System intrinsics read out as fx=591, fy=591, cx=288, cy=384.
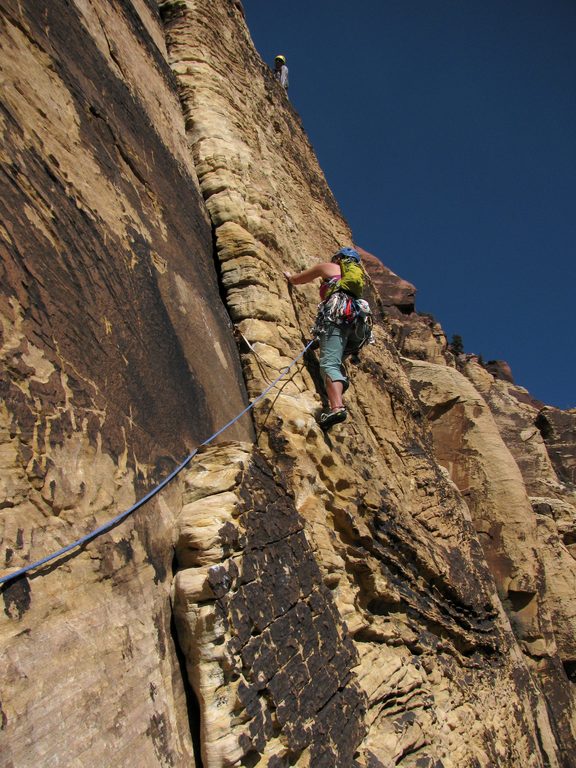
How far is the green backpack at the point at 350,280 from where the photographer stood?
5.29 metres

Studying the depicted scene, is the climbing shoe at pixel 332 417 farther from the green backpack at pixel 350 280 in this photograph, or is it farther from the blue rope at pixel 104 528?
the blue rope at pixel 104 528

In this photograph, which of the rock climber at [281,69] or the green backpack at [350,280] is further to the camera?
the rock climber at [281,69]

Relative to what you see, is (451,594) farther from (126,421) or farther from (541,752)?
(126,421)

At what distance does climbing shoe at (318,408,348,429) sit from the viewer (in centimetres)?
471

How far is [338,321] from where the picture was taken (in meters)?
5.19

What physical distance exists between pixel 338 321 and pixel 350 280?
42 centimetres

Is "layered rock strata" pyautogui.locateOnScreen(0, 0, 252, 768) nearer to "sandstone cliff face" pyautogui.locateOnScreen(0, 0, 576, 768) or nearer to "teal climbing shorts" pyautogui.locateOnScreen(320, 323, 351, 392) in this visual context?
"sandstone cliff face" pyautogui.locateOnScreen(0, 0, 576, 768)

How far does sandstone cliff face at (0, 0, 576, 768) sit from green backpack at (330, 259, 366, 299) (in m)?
0.54

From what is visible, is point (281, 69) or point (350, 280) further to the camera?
point (281, 69)

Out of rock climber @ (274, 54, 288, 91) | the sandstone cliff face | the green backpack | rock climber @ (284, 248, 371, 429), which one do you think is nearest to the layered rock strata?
the sandstone cliff face

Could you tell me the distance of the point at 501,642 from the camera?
6.57m

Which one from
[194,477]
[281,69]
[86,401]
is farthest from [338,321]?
[281,69]

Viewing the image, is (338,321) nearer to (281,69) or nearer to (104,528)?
(104,528)

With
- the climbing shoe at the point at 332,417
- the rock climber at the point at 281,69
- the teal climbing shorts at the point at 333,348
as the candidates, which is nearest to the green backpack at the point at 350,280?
the teal climbing shorts at the point at 333,348
